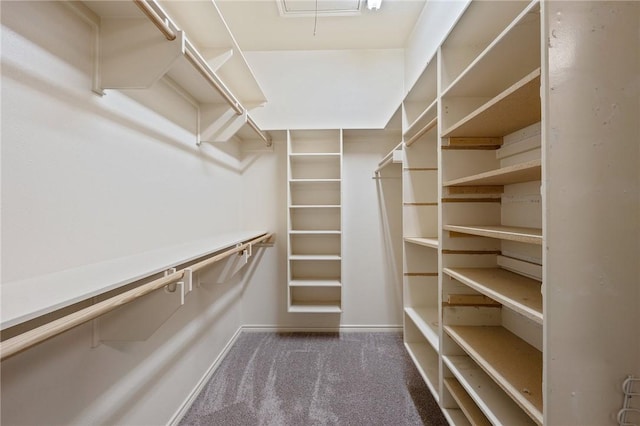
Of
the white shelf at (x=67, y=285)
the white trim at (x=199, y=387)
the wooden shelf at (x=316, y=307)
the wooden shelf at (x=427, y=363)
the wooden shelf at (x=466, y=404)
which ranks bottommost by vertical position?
the white trim at (x=199, y=387)

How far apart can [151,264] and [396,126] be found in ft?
7.35

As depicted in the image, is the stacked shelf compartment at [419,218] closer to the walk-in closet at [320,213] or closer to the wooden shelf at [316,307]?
the walk-in closet at [320,213]

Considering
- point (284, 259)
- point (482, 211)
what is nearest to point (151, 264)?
point (482, 211)

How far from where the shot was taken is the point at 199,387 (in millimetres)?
1793

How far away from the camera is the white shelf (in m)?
0.53

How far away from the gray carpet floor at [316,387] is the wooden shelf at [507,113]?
5.53 ft

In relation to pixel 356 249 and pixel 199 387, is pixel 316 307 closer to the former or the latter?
pixel 356 249

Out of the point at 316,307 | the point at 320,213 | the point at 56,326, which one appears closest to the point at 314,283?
the point at 316,307

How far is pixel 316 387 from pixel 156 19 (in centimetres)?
220

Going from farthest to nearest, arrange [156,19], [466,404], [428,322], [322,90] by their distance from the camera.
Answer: [322,90]
[428,322]
[466,404]
[156,19]

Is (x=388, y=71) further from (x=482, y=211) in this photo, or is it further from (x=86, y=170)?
(x=86, y=170)

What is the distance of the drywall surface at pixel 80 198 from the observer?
29.8 inches

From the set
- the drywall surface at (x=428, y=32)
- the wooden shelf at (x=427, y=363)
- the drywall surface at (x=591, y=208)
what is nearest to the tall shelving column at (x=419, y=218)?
the wooden shelf at (x=427, y=363)

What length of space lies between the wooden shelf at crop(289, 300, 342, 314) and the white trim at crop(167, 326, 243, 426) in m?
0.65
